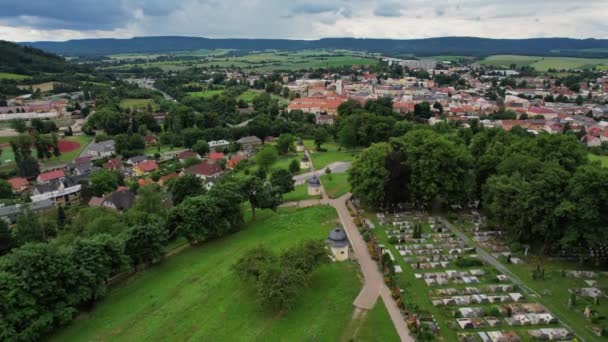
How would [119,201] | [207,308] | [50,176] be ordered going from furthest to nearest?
[50,176]
[119,201]
[207,308]

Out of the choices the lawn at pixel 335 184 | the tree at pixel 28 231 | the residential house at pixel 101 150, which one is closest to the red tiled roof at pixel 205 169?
the lawn at pixel 335 184

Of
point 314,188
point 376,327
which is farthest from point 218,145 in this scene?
point 376,327

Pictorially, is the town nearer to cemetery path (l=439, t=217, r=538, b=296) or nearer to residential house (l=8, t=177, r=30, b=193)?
cemetery path (l=439, t=217, r=538, b=296)

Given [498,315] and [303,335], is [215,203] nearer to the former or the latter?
[303,335]

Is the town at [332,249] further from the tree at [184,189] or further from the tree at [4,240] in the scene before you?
the tree at [4,240]

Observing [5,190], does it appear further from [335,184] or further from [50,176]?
[335,184]
